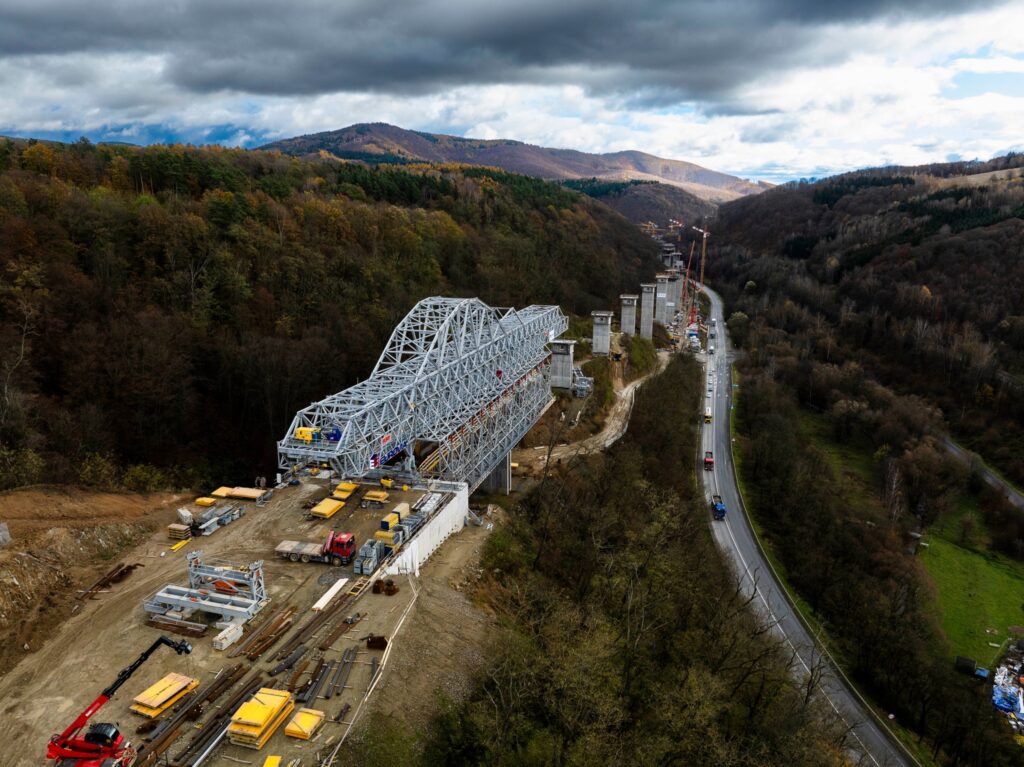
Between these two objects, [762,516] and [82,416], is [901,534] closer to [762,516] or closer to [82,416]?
[762,516]

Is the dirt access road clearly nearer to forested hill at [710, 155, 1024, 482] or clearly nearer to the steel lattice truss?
the steel lattice truss

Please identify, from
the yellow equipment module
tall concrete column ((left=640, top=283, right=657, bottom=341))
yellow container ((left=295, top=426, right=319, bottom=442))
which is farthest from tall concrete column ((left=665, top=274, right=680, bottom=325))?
the yellow equipment module

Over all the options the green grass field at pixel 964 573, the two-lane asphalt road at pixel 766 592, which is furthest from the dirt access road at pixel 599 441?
the green grass field at pixel 964 573

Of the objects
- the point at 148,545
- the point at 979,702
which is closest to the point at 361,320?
the point at 148,545

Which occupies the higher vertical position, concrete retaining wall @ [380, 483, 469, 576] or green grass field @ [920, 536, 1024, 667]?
concrete retaining wall @ [380, 483, 469, 576]

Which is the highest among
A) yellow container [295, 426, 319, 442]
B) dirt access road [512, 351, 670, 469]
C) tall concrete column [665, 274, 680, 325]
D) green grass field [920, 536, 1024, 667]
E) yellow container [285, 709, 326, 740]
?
yellow container [295, 426, 319, 442]

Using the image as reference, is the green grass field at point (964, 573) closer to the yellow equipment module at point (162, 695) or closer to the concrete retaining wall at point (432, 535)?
the concrete retaining wall at point (432, 535)

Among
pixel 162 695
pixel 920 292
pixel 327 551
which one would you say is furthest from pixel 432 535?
pixel 920 292
